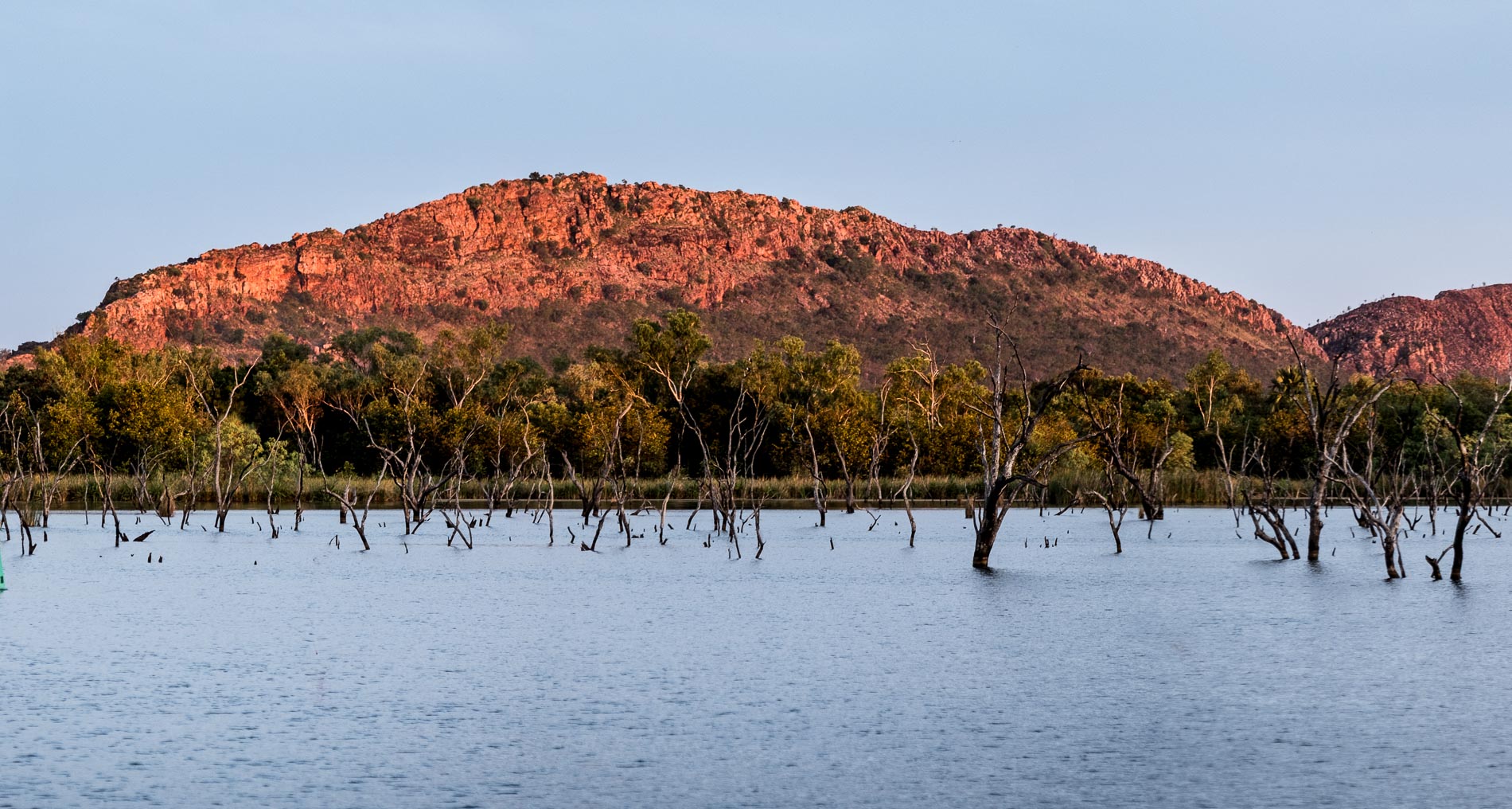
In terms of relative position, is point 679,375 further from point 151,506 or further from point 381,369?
point 151,506

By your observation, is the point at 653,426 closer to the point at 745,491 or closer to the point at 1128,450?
the point at 745,491

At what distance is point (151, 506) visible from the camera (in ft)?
220

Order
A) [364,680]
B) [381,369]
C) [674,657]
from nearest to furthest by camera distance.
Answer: [364,680] < [674,657] < [381,369]

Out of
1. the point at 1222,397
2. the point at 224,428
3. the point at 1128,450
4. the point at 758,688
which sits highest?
the point at 1222,397

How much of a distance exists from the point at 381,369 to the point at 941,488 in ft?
160

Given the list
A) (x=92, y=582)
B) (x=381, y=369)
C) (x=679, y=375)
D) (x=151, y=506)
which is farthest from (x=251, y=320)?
(x=92, y=582)

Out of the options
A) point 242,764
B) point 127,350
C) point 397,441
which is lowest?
point 242,764

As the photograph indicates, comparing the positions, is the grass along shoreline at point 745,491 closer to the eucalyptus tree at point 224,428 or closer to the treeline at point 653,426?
the treeline at point 653,426

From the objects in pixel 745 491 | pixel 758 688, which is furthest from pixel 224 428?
pixel 758 688

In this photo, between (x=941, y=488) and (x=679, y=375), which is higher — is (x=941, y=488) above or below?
below

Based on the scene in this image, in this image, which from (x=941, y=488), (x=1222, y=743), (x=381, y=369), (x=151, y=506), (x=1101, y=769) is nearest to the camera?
(x=1101, y=769)

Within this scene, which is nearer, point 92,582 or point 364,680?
point 364,680

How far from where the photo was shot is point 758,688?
56.3 feet

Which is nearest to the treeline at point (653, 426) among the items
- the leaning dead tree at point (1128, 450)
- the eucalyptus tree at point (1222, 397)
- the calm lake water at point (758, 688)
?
the eucalyptus tree at point (1222, 397)
